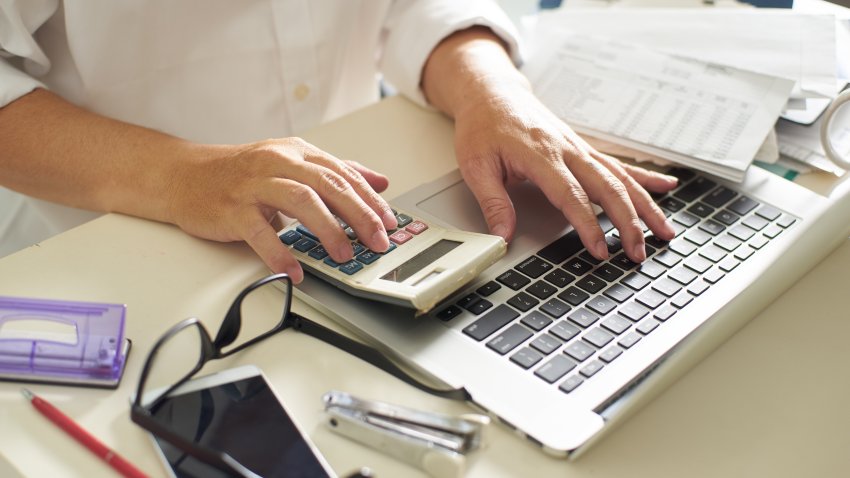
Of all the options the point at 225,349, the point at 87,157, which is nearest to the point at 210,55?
the point at 87,157

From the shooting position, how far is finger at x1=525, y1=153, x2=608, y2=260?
2.12 feet

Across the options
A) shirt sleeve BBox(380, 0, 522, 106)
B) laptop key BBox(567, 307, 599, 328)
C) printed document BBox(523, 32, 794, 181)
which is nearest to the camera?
laptop key BBox(567, 307, 599, 328)

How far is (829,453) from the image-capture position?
51cm

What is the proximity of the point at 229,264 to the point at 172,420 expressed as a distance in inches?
7.1

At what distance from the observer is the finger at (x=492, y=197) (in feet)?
2.19

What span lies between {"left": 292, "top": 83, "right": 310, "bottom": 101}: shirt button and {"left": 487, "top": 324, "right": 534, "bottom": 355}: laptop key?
0.51m

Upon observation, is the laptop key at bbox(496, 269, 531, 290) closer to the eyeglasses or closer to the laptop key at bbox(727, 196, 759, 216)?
the eyeglasses

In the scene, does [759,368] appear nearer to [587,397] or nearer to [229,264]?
[587,397]

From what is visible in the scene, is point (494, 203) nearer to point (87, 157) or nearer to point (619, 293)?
point (619, 293)

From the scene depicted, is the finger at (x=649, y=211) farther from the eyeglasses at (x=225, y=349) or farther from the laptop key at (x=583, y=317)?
the eyeglasses at (x=225, y=349)

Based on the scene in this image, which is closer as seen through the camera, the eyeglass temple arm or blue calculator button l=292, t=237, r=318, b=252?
the eyeglass temple arm

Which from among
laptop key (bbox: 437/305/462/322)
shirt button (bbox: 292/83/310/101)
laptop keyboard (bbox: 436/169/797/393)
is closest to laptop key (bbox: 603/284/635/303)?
laptop keyboard (bbox: 436/169/797/393)

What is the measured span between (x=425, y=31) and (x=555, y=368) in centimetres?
50

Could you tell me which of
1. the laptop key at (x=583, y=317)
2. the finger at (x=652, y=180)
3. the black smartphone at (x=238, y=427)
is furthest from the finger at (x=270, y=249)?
the finger at (x=652, y=180)
